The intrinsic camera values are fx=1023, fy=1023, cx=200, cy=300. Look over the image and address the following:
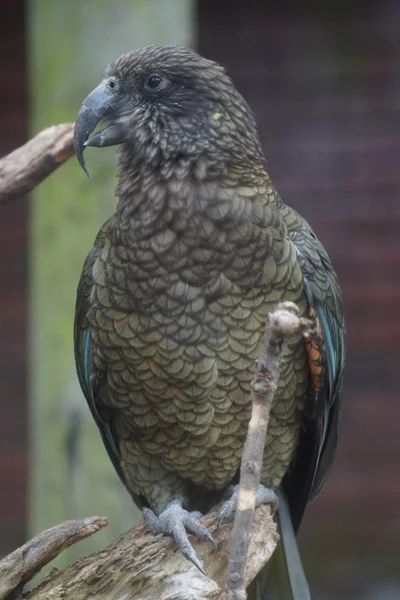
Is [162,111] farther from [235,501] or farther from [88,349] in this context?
[235,501]

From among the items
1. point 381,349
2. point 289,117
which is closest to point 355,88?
point 289,117

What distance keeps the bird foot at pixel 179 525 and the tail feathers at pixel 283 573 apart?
0.40m

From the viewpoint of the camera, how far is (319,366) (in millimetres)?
2865

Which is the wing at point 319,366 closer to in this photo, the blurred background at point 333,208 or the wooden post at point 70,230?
the wooden post at point 70,230

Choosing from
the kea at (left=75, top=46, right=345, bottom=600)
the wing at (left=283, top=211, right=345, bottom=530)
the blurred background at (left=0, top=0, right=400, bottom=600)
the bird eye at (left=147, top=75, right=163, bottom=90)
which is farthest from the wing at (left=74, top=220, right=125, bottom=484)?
the blurred background at (left=0, top=0, right=400, bottom=600)

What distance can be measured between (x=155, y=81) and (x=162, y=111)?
8 centimetres

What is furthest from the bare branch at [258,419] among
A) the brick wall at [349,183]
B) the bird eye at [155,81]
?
the brick wall at [349,183]

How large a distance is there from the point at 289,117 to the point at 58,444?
118 inches

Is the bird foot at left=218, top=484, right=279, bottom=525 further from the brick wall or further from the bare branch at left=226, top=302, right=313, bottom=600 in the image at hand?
the brick wall

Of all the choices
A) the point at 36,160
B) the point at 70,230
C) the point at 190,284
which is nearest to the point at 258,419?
the point at 190,284

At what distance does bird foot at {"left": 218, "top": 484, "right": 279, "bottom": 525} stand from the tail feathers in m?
0.19

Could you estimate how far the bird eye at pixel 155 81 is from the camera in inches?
106

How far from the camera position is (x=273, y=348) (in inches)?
71.8

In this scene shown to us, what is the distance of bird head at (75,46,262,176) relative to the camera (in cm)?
268
